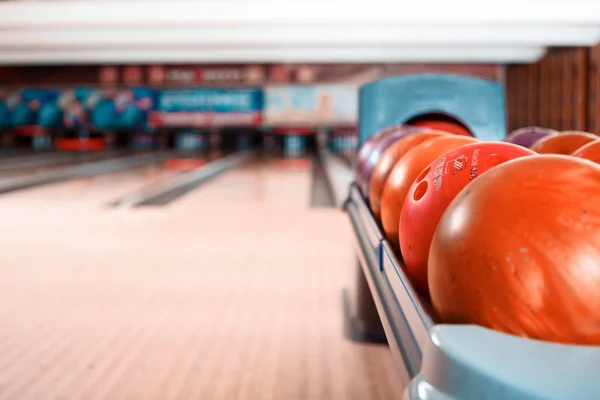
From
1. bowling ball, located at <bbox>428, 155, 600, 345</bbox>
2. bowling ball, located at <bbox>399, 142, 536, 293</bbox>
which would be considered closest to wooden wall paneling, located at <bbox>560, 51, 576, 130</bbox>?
bowling ball, located at <bbox>399, 142, 536, 293</bbox>

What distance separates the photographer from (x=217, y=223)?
3656mm

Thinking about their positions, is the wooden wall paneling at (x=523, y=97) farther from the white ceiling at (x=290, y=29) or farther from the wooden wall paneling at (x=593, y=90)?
the wooden wall paneling at (x=593, y=90)

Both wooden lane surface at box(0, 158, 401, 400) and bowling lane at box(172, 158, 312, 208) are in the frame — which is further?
bowling lane at box(172, 158, 312, 208)

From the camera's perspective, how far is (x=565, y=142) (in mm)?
1653

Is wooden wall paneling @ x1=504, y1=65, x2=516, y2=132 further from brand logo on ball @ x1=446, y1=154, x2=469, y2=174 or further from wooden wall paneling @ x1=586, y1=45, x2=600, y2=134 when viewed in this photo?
brand logo on ball @ x1=446, y1=154, x2=469, y2=174

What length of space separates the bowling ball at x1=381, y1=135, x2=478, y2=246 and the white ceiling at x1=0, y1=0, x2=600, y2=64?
1.49 m

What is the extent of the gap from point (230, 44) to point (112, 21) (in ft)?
2.79

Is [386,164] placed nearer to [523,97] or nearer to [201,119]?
[523,97]

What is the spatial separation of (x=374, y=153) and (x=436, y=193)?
1.06 meters

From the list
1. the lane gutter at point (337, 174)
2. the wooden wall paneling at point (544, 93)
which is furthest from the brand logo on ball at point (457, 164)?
the wooden wall paneling at point (544, 93)

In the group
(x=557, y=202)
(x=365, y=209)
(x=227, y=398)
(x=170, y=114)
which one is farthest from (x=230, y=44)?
(x=170, y=114)

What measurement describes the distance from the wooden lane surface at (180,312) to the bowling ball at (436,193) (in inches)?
19.3

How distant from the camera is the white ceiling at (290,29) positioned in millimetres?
2846

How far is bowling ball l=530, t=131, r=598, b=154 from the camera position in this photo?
5.28 ft
